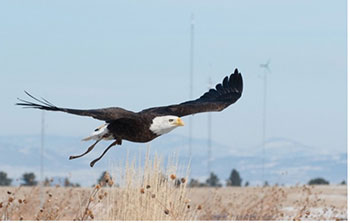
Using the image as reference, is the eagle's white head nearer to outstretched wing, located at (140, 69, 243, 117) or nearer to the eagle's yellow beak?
the eagle's yellow beak

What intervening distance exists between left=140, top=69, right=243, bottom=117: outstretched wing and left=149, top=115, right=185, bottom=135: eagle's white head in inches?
37.0

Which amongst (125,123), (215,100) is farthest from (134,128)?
(215,100)

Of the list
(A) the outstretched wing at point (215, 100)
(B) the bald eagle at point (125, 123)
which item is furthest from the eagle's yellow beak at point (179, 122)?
(A) the outstretched wing at point (215, 100)

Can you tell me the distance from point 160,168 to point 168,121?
81cm

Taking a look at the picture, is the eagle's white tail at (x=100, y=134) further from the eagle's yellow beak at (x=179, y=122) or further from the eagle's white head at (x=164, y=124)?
the eagle's yellow beak at (x=179, y=122)

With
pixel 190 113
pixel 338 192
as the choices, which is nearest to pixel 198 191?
pixel 338 192

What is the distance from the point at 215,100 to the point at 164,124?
2.90 meters

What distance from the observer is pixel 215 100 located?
1123 cm

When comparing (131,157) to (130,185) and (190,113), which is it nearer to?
(130,185)

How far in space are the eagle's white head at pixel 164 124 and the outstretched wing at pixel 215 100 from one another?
3.08 ft

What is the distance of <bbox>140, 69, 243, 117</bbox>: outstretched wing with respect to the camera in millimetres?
9859

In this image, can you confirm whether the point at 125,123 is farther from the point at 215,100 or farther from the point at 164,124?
the point at 215,100

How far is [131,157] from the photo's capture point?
910cm

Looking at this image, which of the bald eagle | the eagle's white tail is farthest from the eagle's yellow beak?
the eagle's white tail
